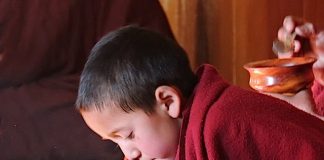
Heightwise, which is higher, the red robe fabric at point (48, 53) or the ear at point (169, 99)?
the ear at point (169, 99)

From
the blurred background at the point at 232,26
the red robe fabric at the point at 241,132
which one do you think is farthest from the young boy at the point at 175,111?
the blurred background at the point at 232,26

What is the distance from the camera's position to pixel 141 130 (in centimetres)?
91

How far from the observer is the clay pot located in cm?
109

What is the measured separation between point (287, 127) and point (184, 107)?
0.16 meters

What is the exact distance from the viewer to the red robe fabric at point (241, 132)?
841 millimetres

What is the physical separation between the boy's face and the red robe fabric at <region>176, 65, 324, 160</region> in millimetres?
37

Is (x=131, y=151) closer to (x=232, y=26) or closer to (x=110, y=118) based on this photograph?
(x=110, y=118)

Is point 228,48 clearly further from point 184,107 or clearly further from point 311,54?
point 184,107

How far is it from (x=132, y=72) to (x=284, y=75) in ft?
1.02

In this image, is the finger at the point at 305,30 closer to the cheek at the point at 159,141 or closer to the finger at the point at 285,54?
the finger at the point at 285,54

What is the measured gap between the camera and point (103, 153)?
65.8 inches

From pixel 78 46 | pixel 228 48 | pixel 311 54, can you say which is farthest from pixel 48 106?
pixel 228 48

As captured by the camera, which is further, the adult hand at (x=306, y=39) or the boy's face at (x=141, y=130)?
the adult hand at (x=306, y=39)

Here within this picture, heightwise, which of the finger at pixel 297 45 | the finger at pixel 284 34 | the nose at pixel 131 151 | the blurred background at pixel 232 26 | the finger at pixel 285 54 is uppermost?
the finger at pixel 284 34
